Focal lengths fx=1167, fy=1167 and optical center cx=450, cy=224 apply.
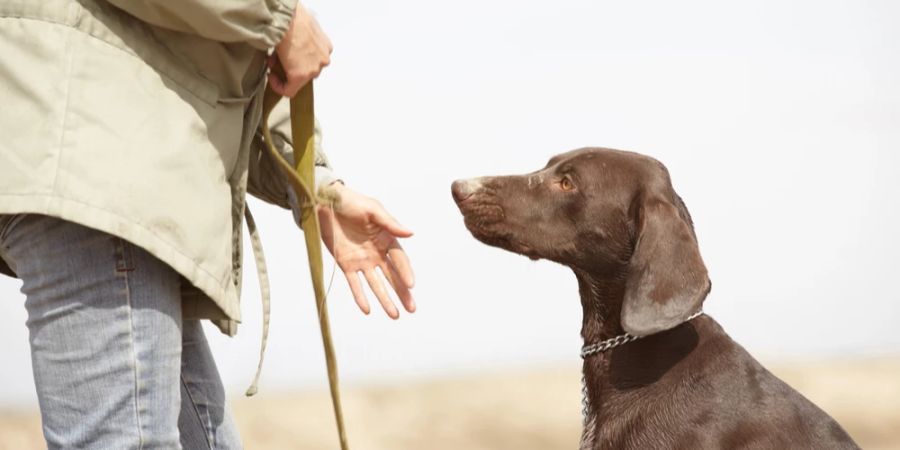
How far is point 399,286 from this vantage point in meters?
2.66

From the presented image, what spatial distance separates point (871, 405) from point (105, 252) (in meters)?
6.20

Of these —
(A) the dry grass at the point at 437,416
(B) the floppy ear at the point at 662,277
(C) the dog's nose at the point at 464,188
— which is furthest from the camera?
(A) the dry grass at the point at 437,416

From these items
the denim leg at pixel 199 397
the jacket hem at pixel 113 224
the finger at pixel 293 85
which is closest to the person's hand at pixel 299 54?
the finger at pixel 293 85

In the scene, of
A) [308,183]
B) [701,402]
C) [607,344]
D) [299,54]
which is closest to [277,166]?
[308,183]

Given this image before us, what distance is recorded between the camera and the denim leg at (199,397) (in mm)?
2570

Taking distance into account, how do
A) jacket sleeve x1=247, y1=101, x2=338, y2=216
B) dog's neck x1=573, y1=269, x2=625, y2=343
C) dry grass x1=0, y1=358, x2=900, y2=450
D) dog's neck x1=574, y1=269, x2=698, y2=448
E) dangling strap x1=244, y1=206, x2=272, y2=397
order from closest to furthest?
dangling strap x1=244, y1=206, x2=272, y2=397 < jacket sleeve x1=247, y1=101, x2=338, y2=216 < dog's neck x1=574, y1=269, x2=698, y2=448 < dog's neck x1=573, y1=269, x2=625, y2=343 < dry grass x1=0, y1=358, x2=900, y2=450

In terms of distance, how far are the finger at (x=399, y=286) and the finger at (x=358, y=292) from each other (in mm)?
67

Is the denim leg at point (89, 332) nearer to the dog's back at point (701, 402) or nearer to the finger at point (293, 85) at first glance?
the finger at point (293, 85)

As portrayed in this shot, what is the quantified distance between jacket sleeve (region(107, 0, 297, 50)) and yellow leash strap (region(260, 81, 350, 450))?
14.5 inches

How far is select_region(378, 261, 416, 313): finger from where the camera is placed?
2635 millimetres

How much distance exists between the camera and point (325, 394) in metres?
6.81

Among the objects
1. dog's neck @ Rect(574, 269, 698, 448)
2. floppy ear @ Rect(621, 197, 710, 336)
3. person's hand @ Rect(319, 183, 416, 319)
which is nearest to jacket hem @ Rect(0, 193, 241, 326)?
person's hand @ Rect(319, 183, 416, 319)

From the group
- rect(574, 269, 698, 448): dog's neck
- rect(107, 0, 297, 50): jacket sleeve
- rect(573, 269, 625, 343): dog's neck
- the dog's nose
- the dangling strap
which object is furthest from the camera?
the dog's nose

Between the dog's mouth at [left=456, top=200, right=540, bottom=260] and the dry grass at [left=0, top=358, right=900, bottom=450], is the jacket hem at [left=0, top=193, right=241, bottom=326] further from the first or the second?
the dry grass at [left=0, top=358, right=900, bottom=450]
